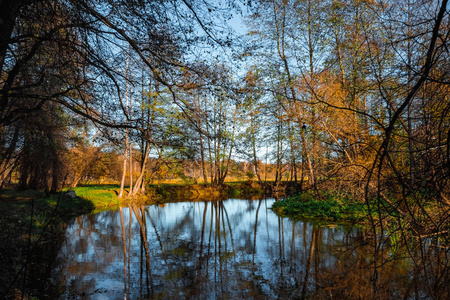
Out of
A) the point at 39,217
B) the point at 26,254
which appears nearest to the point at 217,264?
the point at 26,254

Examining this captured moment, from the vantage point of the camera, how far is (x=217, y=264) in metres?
6.37

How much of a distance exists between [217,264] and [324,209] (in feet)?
25.4

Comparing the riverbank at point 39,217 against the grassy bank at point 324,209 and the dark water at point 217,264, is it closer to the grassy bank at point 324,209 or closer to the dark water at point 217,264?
the dark water at point 217,264

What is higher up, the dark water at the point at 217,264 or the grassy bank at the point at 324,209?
the grassy bank at the point at 324,209

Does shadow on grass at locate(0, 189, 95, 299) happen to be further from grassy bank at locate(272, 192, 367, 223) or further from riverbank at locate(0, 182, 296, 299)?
grassy bank at locate(272, 192, 367, 223)

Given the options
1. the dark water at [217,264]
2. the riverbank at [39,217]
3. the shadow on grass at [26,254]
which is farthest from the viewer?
the dark water at [217,264]

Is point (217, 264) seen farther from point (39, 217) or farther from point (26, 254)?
point (39, 217)

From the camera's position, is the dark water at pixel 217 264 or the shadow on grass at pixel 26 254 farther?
the dark water at pixel 217 264

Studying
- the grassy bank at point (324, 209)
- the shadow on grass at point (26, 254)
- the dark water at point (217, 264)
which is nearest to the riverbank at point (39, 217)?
the shadow on grass at point (26, 254)

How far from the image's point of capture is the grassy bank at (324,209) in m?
11.3

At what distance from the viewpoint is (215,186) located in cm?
2780

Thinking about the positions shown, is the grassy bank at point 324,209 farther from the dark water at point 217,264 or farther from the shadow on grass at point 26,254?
the shadow on grass at point 26,254

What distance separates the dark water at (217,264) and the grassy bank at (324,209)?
4.57 feet

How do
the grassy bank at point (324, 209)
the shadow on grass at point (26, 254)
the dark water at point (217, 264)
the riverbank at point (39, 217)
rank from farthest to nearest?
the grassy bank at point (324, 209), the dark water at point (217, 264), the riverbank at point (39, 217), the shadow on grass at point (26, 254)
